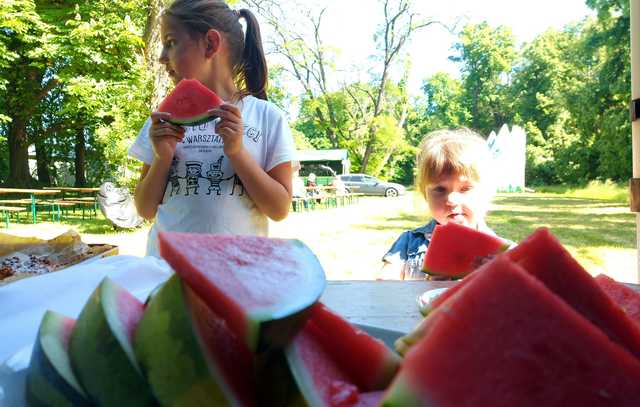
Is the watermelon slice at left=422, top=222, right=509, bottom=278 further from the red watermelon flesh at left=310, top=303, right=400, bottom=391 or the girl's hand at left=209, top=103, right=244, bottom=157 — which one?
the red watermelon flesh at left=310, top=303, right=400, bottom=391

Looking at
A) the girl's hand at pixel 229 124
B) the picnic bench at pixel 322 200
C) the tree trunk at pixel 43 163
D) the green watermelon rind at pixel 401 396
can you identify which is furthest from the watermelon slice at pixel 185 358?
the tree trunk at pixel 43 163

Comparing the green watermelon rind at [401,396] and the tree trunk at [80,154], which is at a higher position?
the tree trunk at [80,154]

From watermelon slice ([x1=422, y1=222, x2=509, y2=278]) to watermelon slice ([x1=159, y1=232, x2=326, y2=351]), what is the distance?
3.95 feet

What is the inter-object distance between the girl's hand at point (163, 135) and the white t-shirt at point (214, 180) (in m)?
0.14

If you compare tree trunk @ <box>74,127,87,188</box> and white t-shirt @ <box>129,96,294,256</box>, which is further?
tree trunk @ <box>74,127,87,188</box>

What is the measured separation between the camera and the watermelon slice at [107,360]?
0.48 metres

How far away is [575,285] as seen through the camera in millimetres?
553

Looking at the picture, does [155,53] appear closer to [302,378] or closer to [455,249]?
[455,249]

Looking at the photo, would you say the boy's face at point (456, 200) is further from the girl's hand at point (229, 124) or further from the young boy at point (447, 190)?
the girl's hand at point (229, 124)

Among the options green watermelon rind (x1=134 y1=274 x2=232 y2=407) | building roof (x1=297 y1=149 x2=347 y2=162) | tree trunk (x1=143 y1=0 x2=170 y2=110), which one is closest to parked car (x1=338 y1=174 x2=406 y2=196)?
building roof (x1=297 y1=149 x2=347 y2=162)

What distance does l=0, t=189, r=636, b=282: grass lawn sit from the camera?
611cm

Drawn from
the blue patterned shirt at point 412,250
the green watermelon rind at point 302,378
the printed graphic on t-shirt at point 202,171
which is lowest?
the blue patterned shirt at point 412,250

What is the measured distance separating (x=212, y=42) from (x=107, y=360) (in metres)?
1.79

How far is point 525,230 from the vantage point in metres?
9.32
